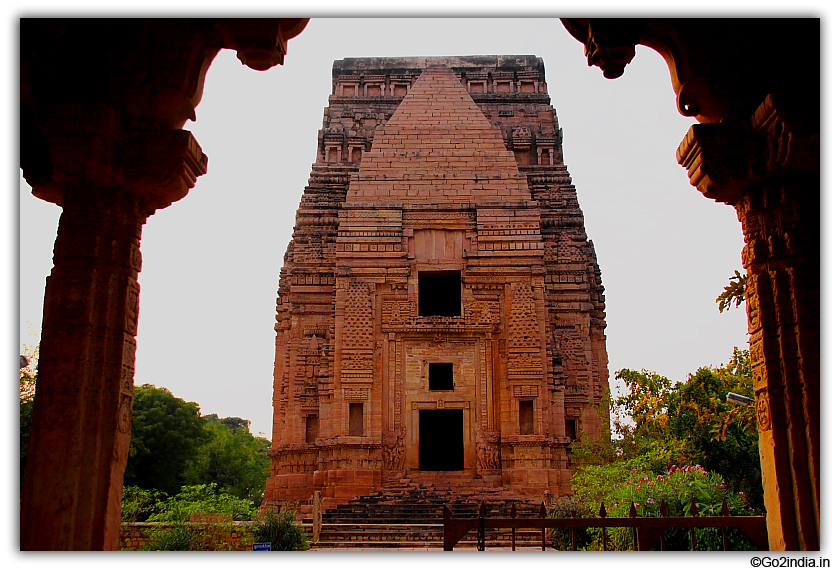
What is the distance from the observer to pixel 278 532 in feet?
35.1

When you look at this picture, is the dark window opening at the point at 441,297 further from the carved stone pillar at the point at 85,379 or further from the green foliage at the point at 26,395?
the carved stone pillar at the point at 85,379

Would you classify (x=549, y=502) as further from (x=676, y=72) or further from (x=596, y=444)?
(x=676, y=72)

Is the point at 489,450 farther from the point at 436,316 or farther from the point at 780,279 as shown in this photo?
the point at 780,279

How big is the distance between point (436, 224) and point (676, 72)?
14.4 metres

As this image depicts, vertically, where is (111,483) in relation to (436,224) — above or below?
below

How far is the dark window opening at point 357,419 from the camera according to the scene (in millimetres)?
17938

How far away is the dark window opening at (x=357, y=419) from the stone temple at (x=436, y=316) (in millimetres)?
34

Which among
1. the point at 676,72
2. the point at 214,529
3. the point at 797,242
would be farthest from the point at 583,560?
the point at 214,529

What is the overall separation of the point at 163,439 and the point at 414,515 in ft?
58.3

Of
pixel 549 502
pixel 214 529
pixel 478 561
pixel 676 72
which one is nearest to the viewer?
pixel 478 561

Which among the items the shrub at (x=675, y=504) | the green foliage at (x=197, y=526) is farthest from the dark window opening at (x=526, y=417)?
the green foliage at (x=197, y=526)

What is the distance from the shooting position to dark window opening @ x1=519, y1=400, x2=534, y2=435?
59.4 ft

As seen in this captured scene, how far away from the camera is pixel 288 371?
20.2 meters

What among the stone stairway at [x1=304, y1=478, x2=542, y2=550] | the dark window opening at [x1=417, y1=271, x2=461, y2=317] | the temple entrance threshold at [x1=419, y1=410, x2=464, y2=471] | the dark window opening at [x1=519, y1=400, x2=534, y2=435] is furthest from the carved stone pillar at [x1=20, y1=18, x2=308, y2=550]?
the dark window opening at [x1=417, y1=271, x2=461, y2=317]
